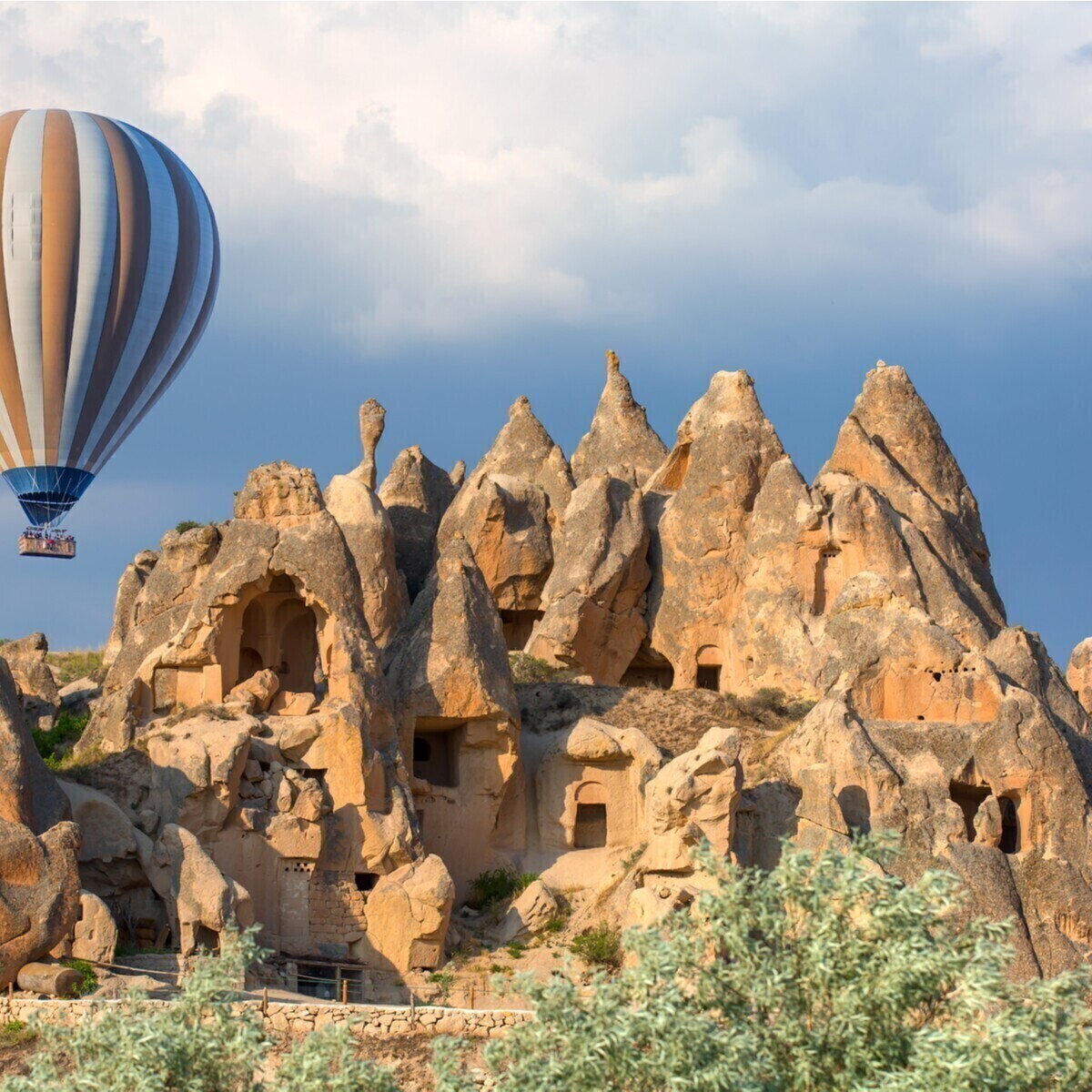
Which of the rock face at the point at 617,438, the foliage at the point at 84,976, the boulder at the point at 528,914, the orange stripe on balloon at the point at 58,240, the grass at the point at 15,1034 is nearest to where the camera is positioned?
the grass at the point at 15,1034

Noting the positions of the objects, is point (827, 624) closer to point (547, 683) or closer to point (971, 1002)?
point (547, 683)

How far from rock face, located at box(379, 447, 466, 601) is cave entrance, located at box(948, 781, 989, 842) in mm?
13171

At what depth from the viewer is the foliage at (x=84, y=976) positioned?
993 inches

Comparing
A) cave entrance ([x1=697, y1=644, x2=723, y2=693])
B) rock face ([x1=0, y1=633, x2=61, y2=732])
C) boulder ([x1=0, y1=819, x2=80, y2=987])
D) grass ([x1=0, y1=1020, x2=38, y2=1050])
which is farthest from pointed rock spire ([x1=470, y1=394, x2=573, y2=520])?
grass ([x1=0, y1=1020, x2=38, y2=1050])

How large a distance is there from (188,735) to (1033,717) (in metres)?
11.4

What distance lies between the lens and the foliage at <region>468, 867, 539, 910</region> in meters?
32.2

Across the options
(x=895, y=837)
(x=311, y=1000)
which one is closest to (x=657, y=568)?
(x=311, y=1000)

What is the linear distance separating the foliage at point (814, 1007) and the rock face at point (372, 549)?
22737mm

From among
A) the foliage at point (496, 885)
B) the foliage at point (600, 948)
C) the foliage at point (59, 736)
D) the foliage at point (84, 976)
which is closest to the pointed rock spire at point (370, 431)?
the foliage at point (59, 736)

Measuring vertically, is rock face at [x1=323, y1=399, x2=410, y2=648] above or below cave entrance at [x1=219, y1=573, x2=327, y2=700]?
above

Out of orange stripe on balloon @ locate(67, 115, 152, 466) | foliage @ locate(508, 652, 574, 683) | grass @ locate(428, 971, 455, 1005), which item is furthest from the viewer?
orange stripe on balloon @ locate(67, 115, 152, 466)

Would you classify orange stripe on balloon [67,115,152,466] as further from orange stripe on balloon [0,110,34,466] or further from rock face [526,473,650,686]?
rock face [526,473,650,686]

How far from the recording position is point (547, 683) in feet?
120

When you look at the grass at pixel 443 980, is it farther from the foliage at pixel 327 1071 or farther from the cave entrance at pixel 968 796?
the foliage at pixel 327 1071
